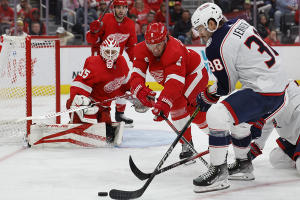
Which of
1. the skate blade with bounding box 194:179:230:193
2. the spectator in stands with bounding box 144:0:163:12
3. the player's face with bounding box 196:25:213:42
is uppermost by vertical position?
the player's face with bounding box 196:25:213:42

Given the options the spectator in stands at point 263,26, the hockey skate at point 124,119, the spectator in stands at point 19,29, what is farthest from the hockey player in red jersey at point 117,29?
the spectator in stands at point 263,26

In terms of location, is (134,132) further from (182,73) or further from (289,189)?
(289,189)

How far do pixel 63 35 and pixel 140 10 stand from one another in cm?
133

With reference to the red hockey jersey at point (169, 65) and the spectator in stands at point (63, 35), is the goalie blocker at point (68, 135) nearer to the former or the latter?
the red hockey jersey at point (169, 65)

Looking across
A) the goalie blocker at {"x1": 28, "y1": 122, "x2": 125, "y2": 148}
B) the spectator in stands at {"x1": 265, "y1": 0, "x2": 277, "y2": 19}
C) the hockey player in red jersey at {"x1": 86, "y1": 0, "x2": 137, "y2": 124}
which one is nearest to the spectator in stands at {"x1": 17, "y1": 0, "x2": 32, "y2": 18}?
the hockey player in red jersey at {"x1": 86, "y1": 0, "x2": 137, "y2": 124}

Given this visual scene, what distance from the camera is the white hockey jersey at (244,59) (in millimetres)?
2078

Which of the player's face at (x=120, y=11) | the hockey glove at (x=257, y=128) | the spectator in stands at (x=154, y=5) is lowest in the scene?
the hockey glove at (x=257, y=128)

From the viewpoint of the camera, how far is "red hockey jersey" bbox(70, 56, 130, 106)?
10.9 ft

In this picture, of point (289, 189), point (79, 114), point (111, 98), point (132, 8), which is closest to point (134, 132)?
point (111, 98)

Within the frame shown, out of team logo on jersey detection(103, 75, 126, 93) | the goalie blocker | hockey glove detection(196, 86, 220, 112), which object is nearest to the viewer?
hockey glove detection(196, 86, 220, 112)

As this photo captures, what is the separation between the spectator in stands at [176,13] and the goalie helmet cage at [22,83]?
10.5 feet

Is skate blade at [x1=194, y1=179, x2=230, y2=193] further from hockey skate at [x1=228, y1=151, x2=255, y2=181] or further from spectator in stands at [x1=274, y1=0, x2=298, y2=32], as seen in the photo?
spectator in stands at [x1=274, y1=0, x2=298, y2=32]

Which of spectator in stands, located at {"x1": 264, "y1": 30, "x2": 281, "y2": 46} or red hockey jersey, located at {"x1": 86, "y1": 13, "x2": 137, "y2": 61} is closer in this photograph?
red hockey jersey, located at {"x1": 86, "y1": 13, "x2": 137, "y2": 61}

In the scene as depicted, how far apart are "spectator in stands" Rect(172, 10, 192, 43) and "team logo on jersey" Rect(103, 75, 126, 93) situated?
3.31 metres
